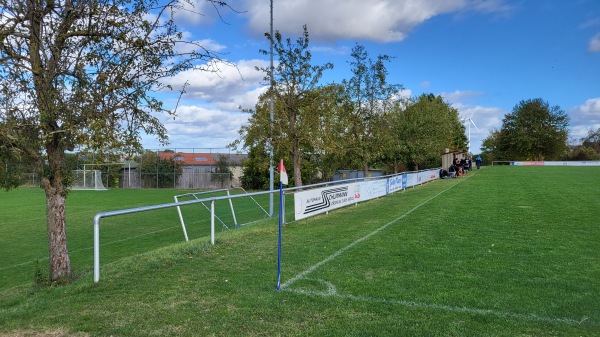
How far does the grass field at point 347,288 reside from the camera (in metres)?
4.71

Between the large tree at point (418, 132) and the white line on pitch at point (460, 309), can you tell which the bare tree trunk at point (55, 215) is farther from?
the large tree at point (418, 132)

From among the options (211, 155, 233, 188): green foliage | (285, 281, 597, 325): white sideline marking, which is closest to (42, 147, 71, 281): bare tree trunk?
(285, 281, 597, 325): white sideline marking

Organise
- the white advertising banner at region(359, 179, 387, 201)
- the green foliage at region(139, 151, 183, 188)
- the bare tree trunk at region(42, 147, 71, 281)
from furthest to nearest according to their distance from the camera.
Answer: the green foliage at region(139, 151, 183, 188)
the white advertising banner at region(359, 179, 387, 201)
the bare tree trunk at region(42, 147, 71, 281)

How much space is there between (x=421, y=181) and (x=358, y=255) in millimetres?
25660

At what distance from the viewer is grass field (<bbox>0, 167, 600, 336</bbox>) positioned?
4.71 meters

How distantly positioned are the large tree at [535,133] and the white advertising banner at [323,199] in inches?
3033

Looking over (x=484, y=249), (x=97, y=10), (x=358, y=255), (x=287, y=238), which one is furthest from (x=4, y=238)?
(x=484, y=249)

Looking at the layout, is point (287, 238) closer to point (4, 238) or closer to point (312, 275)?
point (312, 275)

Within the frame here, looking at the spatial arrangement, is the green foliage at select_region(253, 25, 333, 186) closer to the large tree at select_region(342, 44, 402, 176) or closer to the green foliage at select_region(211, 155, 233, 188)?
the large tree at select_region(342, 44, 402, 176)

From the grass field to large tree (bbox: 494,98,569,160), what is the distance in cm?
8161

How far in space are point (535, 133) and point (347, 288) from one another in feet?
294

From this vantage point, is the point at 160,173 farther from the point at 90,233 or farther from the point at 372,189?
the point at 372,189

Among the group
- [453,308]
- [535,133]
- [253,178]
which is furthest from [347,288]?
[535,133]

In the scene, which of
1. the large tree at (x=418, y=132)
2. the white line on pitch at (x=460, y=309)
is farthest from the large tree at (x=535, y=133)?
the white line on pitch at (x=460, y=309)
